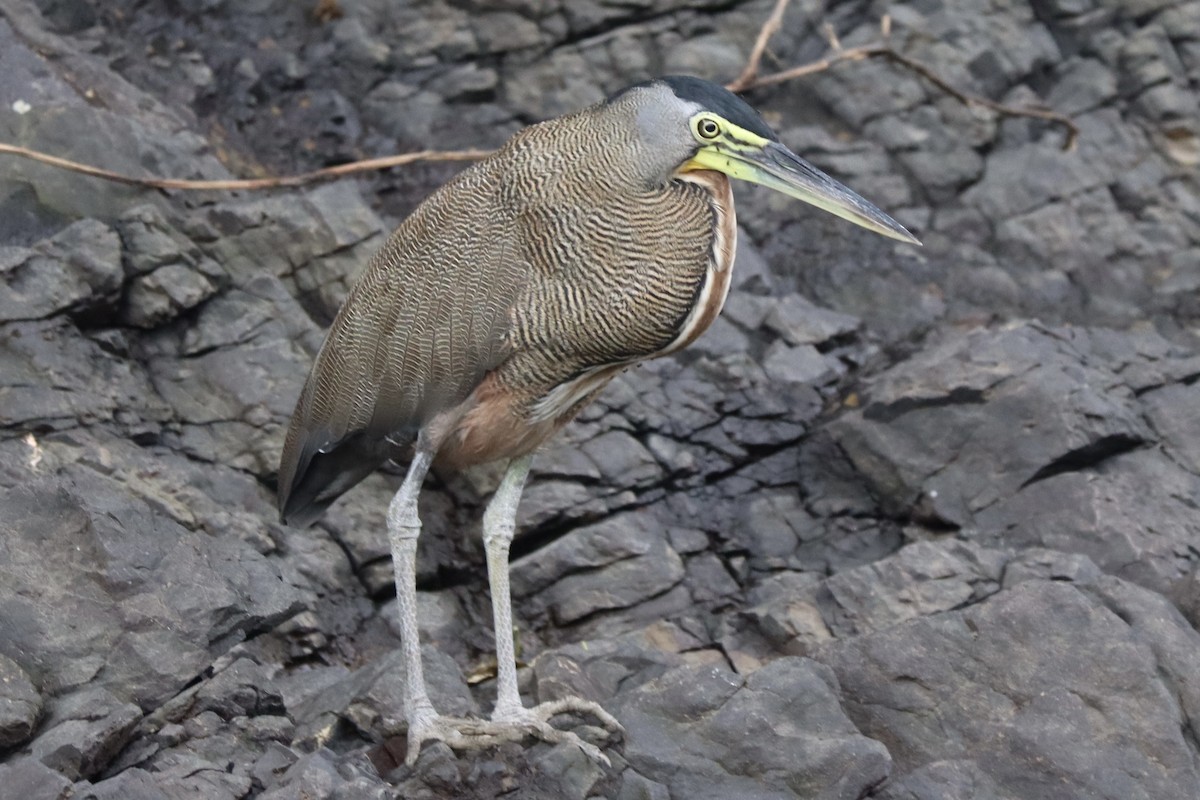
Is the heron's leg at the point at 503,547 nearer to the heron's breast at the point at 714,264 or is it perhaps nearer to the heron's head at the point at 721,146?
the heron's breast at the point at 714,264

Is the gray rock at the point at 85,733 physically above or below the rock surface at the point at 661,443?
above

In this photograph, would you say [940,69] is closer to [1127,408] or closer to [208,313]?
[1127,408]

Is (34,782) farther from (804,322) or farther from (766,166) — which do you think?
(804,322)

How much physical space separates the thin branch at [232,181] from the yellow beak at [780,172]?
1.84 meters

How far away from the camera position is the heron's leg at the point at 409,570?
446 cm

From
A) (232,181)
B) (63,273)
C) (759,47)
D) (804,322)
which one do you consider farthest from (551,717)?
(759,47)

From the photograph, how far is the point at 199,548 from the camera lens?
15.8 feet

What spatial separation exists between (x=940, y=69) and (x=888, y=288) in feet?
5.35

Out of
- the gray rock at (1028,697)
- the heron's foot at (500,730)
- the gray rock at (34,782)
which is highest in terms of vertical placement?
the gray rock at (34,782)

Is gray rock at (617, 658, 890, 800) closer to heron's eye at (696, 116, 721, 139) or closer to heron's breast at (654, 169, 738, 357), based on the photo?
heron's breast at (654, 169, 738, 357)

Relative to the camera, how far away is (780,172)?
14.4 feet

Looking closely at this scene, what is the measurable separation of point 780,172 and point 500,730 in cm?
195

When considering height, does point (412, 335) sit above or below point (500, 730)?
above

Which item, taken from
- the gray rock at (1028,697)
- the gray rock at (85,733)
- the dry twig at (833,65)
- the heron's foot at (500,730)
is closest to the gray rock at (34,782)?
the gray rock at (85,733)
